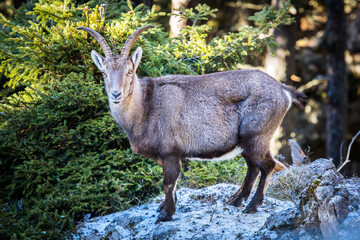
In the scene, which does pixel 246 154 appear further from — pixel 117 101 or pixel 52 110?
pixel 52 110

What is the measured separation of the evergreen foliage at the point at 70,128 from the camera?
6.93 meters

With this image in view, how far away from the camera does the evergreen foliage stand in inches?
273

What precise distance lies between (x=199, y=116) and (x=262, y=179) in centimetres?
131

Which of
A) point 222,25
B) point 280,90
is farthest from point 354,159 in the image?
point 280,90

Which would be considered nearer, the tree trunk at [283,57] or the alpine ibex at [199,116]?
the alpine ibex at [199,116]

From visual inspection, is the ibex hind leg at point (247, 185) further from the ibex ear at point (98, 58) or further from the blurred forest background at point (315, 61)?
the blurred forest background at point (315, 61)

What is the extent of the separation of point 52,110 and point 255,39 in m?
4.46

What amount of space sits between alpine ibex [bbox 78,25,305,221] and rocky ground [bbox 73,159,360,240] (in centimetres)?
30

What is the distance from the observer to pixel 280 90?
6.11m

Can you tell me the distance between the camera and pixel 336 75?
14914 millimetres

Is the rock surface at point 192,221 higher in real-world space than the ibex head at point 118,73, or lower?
lower

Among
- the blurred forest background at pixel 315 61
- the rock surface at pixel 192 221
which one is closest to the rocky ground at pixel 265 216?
the rock surface at pixel 192 221

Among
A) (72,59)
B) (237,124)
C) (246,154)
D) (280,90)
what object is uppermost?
(72,59)

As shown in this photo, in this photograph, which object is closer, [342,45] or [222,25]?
[342,45]
